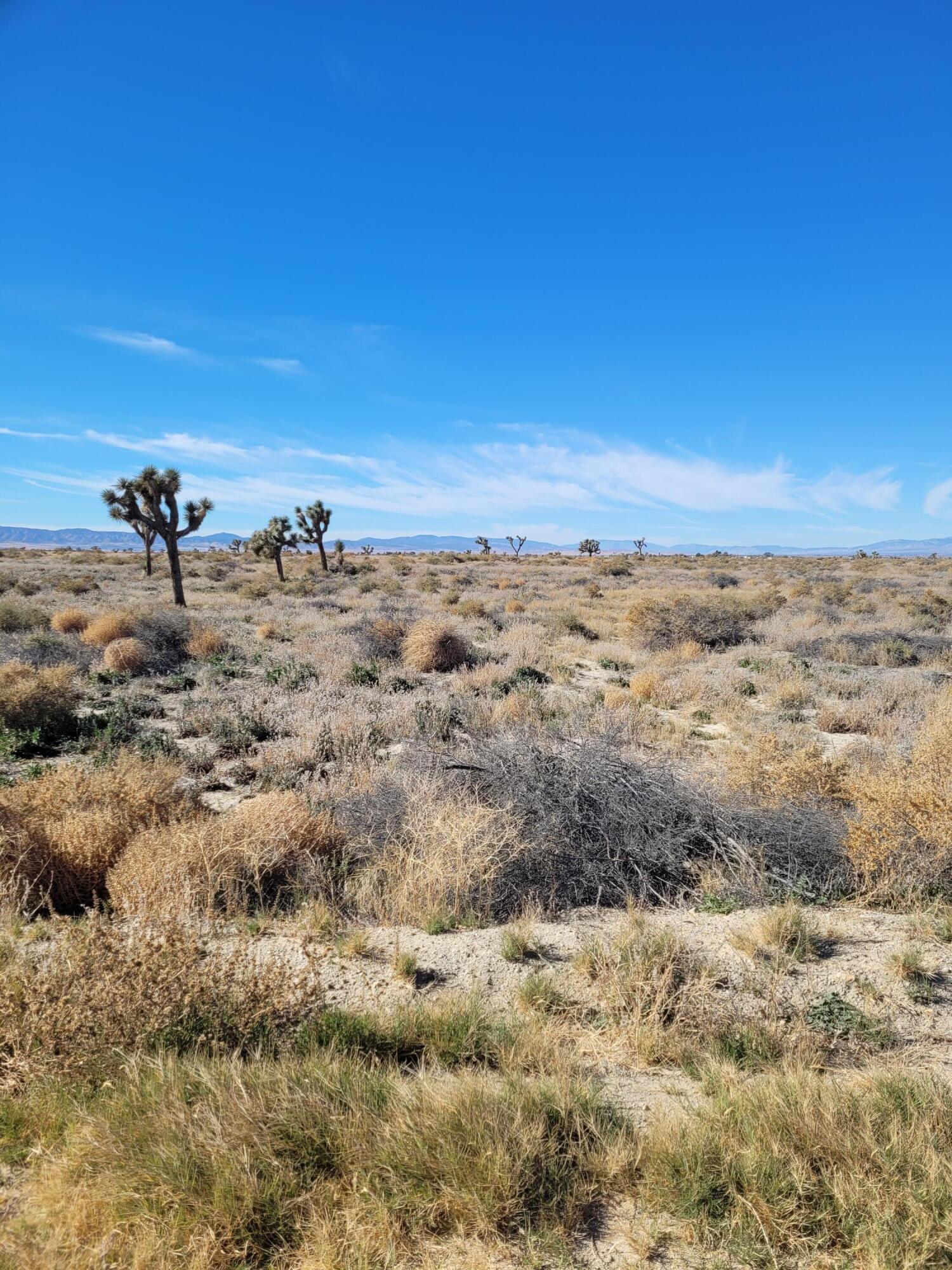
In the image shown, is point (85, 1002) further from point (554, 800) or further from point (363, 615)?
point (363, 615)

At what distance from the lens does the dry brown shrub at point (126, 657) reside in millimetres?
12914

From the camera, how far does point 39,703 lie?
9250 millimetres

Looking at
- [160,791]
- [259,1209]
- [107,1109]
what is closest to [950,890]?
[259,1209]

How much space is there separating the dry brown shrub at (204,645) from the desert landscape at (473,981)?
13.0ft

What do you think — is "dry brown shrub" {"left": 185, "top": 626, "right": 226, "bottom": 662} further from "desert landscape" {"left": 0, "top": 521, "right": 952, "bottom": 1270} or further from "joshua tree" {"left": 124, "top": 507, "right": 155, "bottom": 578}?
"joshua tree" {"left": 124, "top": 507, "right": 155, "bottom": 578}

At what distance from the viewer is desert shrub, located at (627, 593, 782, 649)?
1628 centimetres

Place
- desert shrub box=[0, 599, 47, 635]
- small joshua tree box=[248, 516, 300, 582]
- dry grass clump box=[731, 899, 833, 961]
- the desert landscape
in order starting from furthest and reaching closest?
1. small joshua tree box=[248, 516, 300, 582]
2. desert shrub box=[0, 599, 47, 635]
3. dry grass clump box=[731, 899, 833, 961]
4. the desert landscape

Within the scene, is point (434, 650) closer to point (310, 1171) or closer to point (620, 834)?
point (620, 834)

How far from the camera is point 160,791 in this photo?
619cm

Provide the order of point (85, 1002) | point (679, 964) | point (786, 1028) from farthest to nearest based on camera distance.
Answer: point (679, 964), point (786, 1028), point (85, 1002)

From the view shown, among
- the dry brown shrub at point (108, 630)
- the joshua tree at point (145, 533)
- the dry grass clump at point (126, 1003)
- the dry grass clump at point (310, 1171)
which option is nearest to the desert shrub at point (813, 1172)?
the dry grass clump at point (310, 1171)

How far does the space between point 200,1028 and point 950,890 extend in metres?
5.20

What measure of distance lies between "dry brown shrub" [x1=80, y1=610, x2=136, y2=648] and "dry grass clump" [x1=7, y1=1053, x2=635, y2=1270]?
1378 centimetres

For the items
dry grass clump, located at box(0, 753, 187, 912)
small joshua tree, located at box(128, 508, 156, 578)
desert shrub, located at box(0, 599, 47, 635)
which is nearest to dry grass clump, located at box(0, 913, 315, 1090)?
dry grass clump, located at box(0, 753, 187, 912)
